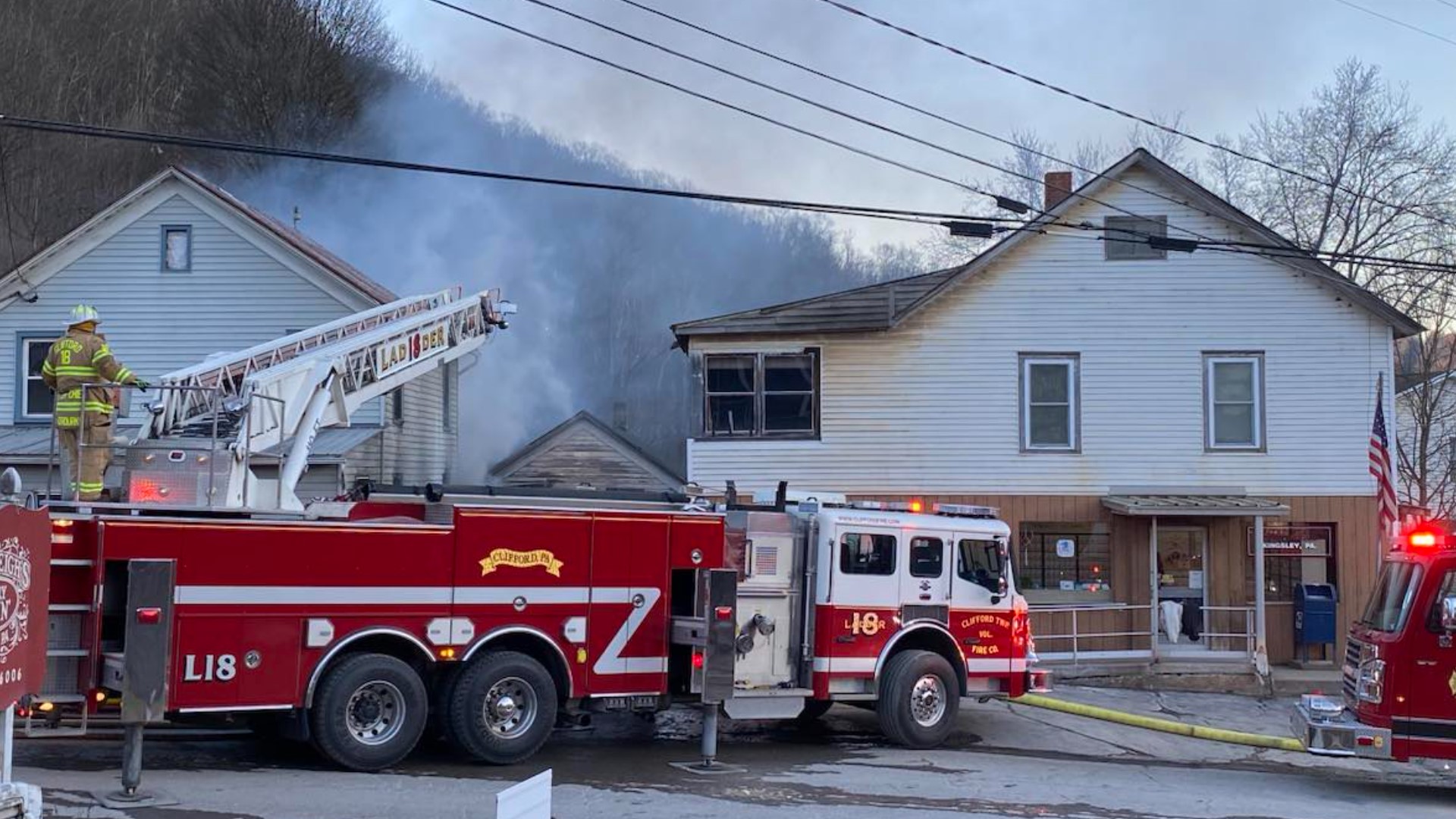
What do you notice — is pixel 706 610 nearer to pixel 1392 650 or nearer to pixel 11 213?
pixel 1392 650

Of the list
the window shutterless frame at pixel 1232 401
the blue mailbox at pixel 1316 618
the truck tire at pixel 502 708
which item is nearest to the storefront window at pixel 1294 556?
the blue mailbox at pixel 1316 618

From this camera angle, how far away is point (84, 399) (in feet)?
33.4

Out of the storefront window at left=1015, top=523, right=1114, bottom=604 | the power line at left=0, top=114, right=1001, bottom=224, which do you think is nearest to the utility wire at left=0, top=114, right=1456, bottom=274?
the power line at left=0, top=114, right=1001, bottom=224

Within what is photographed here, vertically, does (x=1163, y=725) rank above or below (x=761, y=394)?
below

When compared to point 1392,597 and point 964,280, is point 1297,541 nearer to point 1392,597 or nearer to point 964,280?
point 964,280

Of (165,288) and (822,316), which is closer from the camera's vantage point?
(822,316)

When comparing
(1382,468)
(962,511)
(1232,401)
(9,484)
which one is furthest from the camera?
(1232,401)

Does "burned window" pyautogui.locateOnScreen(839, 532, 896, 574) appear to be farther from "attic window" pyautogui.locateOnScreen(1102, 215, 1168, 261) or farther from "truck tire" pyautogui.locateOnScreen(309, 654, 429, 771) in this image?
"attic window" pyautogui.locateOnScreen(1102, 215, 1168, 261)

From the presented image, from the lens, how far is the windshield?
11812 mm

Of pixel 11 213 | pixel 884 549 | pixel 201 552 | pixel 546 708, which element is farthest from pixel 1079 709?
pixel 11 213

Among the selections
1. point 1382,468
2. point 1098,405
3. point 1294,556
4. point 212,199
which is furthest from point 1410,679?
point 212,199

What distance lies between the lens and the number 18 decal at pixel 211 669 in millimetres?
9828

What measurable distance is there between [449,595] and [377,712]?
42.8 inches

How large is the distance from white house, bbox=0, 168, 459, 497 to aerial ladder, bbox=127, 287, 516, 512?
27.4 ft
